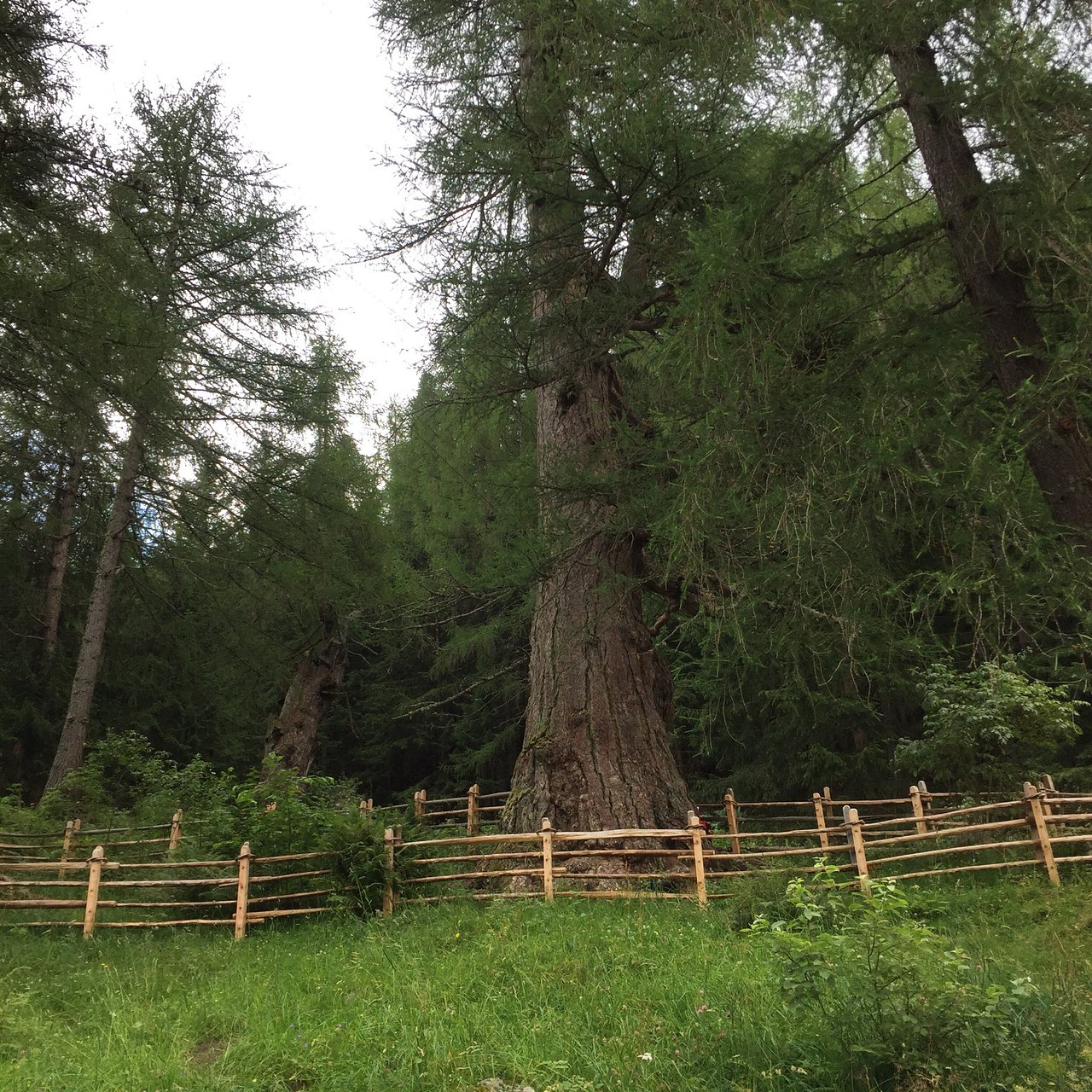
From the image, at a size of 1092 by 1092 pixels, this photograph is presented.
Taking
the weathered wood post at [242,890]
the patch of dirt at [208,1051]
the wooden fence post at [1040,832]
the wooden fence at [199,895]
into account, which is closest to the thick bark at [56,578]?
the wooden fence at [199,895]

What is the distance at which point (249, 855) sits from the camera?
7.77m

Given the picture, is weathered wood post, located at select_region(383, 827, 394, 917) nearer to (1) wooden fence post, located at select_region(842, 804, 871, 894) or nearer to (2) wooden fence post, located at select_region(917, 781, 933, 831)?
(1) wooden fence post, located at select_region(842, 804, 871, 894)

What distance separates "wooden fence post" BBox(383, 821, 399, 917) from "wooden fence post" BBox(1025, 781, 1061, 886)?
5.91 m

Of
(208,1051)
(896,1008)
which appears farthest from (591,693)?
(896,1008)

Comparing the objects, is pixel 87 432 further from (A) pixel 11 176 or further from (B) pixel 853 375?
(B) pixel 853 375

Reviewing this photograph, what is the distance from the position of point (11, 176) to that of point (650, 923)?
8.77m

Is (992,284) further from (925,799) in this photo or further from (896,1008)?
(925,799)

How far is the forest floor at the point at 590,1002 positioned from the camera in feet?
11.0

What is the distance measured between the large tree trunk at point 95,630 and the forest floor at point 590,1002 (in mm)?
6854

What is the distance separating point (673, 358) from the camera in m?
6.43

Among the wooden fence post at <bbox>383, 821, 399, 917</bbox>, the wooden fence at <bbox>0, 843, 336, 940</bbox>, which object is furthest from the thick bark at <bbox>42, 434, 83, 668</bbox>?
the wooden fence post at <bbox>383, 821, 399, 917</bbox>

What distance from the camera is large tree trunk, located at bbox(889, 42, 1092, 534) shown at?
4.71 m

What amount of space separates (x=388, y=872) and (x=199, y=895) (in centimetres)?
210

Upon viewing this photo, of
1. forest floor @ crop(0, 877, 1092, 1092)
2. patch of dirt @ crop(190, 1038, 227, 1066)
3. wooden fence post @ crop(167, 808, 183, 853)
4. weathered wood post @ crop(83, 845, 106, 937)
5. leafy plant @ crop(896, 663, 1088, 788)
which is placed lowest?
patch of dirt @ crop(190, 1038, 227, 1066)
